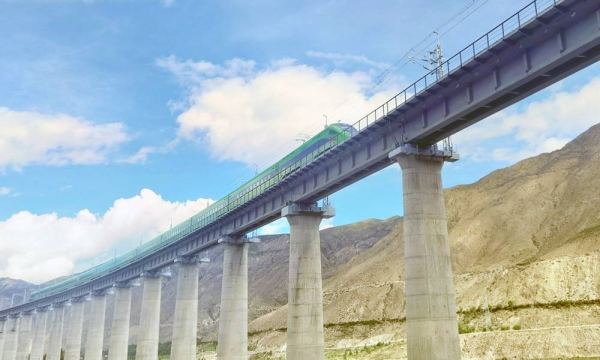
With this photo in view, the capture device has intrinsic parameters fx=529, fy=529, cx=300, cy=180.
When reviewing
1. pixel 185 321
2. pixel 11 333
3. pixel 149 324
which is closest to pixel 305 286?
pixel 185 321

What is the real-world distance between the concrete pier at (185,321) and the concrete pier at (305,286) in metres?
22.1

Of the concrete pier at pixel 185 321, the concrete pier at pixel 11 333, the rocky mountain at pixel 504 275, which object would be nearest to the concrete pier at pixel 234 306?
the concrete pier at pixel 185 321

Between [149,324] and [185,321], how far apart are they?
1176cm

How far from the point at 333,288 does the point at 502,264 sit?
38.9 meters

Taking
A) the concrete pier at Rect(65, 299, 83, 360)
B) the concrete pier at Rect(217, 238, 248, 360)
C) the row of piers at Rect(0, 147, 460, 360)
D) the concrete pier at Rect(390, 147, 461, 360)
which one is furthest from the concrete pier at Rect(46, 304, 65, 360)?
the concrete pier at Rect(390, 147, 461, 360)

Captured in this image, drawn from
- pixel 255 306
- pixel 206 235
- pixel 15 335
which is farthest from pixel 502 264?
pixel 15 335

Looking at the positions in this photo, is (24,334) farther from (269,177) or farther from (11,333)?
(269,177)

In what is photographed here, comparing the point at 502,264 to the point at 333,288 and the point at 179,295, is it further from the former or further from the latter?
the point at 179,295

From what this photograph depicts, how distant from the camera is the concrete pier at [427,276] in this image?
1091 inches

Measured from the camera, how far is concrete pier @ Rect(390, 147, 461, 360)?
90.9 ft

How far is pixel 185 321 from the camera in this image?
60.0 metres

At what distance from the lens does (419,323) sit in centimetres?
2795

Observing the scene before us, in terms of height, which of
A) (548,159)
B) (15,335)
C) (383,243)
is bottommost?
(15,335)

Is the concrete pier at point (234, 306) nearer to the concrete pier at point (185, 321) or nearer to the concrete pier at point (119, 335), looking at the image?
the concrete pier at point (185, 321)
